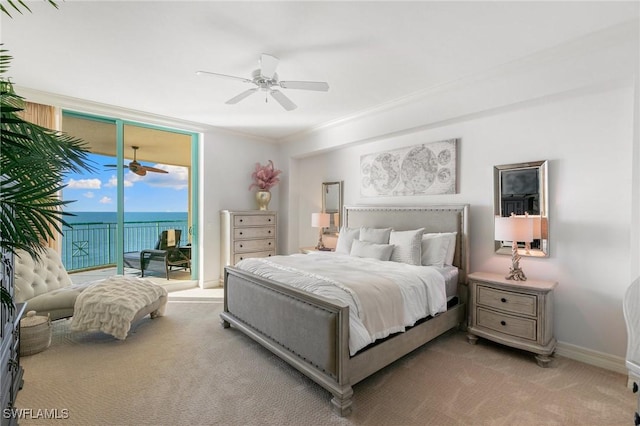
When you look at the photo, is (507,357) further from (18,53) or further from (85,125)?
(85,125)

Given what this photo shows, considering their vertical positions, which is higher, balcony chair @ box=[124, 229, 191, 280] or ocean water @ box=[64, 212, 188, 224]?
ocean water @ box=[64, 212, 188, 224]

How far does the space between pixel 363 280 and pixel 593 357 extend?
7.07 feet

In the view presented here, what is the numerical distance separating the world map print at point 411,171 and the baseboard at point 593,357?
6.13 ft

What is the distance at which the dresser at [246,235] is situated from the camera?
205 inches

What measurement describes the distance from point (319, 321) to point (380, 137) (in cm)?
291

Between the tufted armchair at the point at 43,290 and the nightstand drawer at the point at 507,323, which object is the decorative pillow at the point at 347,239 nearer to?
the nightstand drawer at the point at 507,323

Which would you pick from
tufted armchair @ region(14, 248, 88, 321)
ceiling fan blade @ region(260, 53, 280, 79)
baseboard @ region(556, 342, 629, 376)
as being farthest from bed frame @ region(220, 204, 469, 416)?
ceiling fan blade @ region(260, 53, 280, 79)

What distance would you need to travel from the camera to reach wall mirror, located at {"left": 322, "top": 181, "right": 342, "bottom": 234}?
5.23 m

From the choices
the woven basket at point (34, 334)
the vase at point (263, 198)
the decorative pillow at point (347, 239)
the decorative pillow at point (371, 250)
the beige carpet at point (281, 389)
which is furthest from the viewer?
the vase at point (263, 198)

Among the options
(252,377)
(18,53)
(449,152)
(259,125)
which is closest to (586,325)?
(449,152)

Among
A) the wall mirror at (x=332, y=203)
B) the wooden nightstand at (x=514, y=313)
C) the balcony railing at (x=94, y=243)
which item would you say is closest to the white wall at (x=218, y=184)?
the balcony railing at (x=94, y=243)

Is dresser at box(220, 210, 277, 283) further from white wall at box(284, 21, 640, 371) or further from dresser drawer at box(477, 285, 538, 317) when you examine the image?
dresser drawer at box(477, 285, 538, 317)

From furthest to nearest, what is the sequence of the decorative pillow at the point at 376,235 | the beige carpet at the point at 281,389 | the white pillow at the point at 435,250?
1. the decorative pillow at the point at 376,235
2. the white pillow at the point at 435,250
3. the beige carpet at the point at 281,389

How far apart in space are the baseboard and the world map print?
187cm
